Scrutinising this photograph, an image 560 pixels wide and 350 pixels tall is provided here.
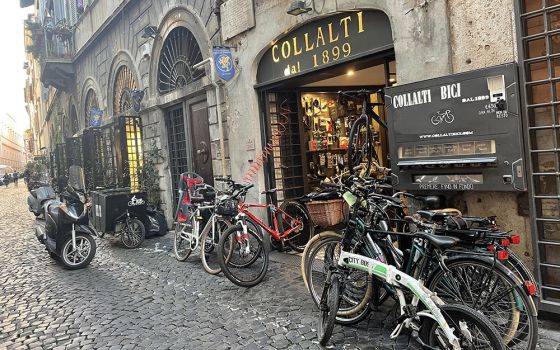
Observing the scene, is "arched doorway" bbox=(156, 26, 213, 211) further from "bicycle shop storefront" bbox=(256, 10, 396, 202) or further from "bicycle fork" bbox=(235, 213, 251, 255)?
"bicycle fork" bbox=(235, 213, 251, 255)

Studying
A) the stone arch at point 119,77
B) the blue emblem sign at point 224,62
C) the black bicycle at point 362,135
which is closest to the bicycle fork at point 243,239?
the black bicycle at point 362,135

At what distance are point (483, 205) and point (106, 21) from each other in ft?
39.9

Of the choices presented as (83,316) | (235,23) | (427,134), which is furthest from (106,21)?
(427,134)

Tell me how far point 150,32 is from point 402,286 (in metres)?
8.68

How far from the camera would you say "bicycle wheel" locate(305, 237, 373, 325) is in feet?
12.9

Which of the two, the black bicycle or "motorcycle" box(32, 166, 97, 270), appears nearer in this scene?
the black bicycle

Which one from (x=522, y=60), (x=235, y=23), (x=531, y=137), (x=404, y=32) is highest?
(x=235, y=23)

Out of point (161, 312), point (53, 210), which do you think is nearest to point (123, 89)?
point (53, 210)

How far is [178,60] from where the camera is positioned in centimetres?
977

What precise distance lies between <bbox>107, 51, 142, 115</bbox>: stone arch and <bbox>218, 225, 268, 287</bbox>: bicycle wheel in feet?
23.9

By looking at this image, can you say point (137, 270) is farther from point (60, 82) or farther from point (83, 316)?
point (60, 82)

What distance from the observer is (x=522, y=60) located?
374 centimetres

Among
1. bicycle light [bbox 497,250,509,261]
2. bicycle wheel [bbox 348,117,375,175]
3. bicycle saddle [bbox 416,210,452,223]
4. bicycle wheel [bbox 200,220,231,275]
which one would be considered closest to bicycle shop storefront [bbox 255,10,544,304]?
bicycle wheel [bbox 348,117,375,175]

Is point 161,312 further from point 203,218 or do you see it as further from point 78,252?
point 78,252
